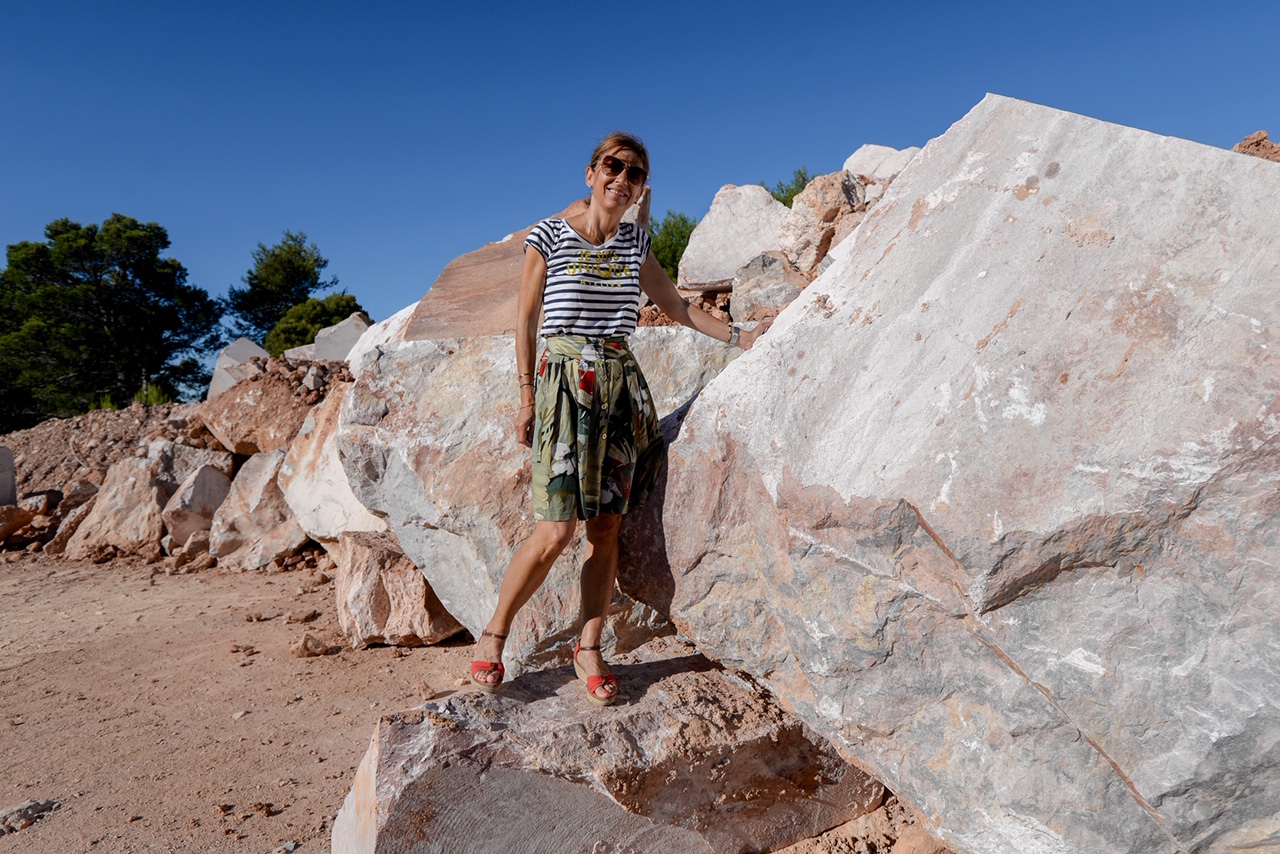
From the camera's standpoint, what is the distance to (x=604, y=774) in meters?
2.42

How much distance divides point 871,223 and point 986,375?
0.76 metres

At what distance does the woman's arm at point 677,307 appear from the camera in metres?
2.79

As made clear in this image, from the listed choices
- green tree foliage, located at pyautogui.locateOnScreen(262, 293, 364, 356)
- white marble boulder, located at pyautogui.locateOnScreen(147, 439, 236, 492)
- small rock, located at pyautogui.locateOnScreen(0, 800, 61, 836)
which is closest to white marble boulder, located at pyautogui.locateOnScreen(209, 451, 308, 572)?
white marble boulder, located at pyautogui.locateOnScreen(147, 439, 236, 492)

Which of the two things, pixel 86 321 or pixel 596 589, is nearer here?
pixel 596 589

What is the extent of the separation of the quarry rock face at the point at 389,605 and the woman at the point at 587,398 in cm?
210

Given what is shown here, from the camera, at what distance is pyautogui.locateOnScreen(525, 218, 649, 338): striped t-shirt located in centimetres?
258

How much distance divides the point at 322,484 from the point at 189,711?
2.02m

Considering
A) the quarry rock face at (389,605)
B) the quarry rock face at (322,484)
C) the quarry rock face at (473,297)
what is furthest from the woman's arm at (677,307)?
the quarry rock face at (322,484)

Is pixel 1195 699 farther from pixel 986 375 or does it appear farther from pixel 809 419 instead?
pixel 809 419

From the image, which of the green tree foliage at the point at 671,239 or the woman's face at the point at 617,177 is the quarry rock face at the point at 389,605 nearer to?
the woman's face at the point at 617,177

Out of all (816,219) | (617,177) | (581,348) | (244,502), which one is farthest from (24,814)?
(816,219)

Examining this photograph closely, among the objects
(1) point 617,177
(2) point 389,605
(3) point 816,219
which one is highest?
(3) point 816,219

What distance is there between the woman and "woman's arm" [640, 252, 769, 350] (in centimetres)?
8

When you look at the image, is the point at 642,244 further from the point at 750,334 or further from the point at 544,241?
the point at 750,334
